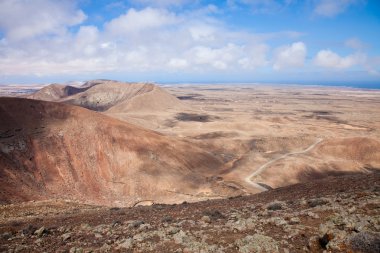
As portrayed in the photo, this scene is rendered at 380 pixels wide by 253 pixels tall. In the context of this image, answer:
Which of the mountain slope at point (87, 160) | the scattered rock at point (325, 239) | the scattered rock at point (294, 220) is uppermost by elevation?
the scattered rock at point (325, 239)

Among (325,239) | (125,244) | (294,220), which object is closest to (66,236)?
(125,244)

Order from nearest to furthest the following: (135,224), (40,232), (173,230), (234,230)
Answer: (234,230) < (173,230) < (40,232) < (135,224)

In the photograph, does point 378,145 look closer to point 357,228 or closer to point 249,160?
point 249,160

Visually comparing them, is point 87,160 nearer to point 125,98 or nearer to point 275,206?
point 275,206

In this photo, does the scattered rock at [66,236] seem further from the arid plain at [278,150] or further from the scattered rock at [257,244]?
the arid plain at [278,150]

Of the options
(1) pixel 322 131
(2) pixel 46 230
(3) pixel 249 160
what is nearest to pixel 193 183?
(3) pixel 249 160

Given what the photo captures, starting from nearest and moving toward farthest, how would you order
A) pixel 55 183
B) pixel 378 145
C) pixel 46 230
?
pixel 46 230 → pixel 55 183 → pixel 378 145

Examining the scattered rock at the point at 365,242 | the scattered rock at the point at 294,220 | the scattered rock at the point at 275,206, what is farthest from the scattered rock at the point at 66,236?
the scattered rock at the point at 365,242

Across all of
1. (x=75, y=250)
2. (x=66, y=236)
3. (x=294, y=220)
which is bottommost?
(x=66, y=236)

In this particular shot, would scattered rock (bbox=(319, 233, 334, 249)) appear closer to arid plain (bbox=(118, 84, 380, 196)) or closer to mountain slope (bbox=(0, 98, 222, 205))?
mountain slope (bbox=(0, 98, 222, 205))
